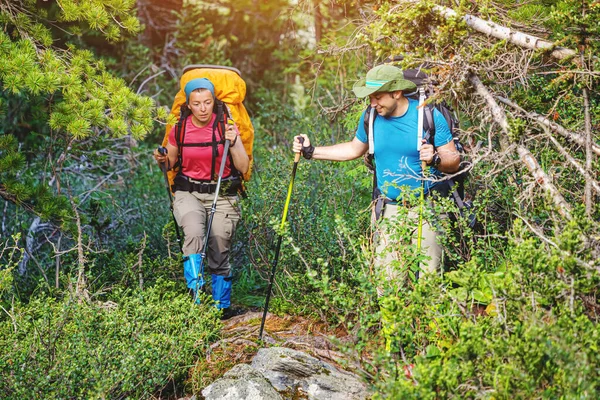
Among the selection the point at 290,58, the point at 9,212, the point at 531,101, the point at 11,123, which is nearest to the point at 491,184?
the point at 531,101

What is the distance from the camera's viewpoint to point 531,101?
16.9 feet

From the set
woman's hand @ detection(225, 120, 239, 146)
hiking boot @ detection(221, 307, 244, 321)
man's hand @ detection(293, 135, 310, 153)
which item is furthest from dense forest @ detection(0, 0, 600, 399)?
man's hand @ detection(293, 135, 310, 153)

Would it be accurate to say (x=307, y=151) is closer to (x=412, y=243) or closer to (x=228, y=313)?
(x=412, y=243)

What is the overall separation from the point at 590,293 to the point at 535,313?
26.8 inches

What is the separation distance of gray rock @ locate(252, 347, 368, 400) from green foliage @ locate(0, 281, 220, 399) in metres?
0.65

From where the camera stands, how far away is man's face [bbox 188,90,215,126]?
6.38m

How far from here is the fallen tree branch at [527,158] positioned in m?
4.23

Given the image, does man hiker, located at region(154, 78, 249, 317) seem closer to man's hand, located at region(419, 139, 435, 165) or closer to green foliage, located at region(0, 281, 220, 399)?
green foliage, located at region(0, 281, 220, 399)

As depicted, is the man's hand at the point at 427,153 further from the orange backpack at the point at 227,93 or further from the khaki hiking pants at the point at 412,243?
the orange backpack at the point at 227,93

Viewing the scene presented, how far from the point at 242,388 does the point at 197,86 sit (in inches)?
113

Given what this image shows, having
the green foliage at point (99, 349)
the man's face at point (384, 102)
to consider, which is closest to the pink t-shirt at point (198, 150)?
the green foliage at point (99, 349)

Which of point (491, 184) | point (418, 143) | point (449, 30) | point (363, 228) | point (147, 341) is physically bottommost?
point (147, 341)

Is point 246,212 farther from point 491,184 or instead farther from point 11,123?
point 11,123

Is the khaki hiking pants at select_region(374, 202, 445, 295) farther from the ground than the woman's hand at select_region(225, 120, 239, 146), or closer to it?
closer to it
